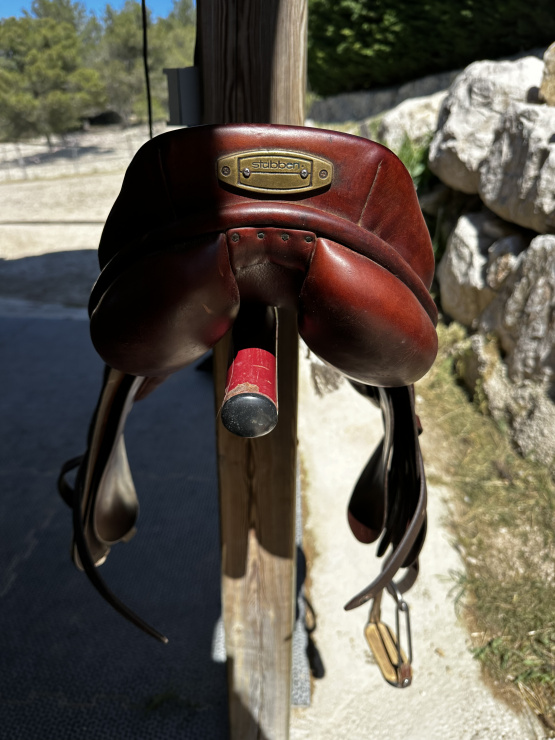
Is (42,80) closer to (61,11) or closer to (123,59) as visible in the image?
(61,11)

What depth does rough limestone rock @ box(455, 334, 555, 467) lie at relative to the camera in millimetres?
2100

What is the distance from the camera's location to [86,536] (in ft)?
2.74

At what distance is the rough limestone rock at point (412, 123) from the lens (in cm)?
354

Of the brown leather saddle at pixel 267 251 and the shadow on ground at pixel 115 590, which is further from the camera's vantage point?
the shadow on ground at pixel 115 590

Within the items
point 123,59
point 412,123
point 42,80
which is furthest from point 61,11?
point 412,123

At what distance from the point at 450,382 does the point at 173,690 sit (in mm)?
1965

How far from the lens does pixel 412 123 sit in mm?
3594

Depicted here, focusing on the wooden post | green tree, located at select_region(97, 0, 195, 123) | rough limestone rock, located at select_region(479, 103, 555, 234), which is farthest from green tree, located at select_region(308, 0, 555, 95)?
green tree, located at select_region(97, 0, 195, 123)

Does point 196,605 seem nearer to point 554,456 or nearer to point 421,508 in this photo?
point 421,508

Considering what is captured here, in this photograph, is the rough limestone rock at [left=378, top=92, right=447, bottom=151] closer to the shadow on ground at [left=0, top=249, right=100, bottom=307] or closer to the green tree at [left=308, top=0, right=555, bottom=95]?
the green tree at [left=308, top=0, right=555, bottom=95]

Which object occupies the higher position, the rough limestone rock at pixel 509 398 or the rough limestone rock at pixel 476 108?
the rough limestone rock at pixel 476 108

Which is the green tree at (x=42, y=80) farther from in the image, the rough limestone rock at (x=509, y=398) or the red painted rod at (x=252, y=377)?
the red painted rod at (x=252, y=377)

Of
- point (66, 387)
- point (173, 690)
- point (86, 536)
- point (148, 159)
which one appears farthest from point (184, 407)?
point (148, 159)

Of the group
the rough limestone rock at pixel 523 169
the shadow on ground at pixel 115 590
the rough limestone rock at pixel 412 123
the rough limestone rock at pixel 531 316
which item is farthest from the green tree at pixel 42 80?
the rough limestone rock at pixel 531 316
